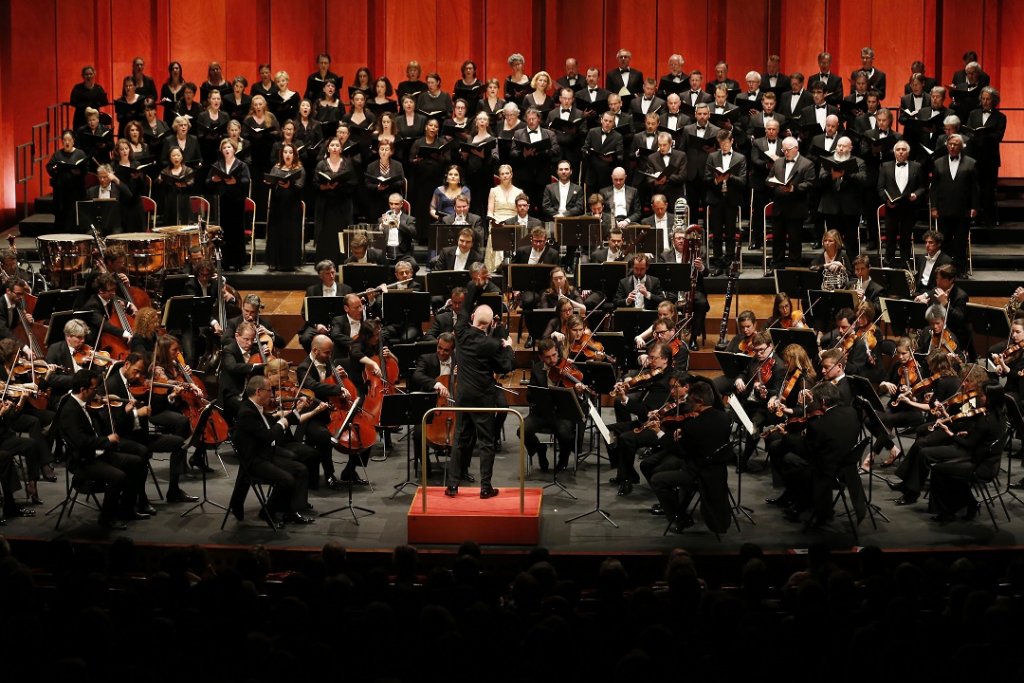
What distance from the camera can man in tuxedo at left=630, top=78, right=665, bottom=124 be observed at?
1441cm

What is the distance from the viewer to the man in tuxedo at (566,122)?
14086 mm

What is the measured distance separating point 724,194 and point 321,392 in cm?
543

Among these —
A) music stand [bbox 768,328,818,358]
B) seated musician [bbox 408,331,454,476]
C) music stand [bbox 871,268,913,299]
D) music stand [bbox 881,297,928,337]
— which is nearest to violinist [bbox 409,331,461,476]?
seated musician [bbox 408,331,454,476]

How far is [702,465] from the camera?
347 inches

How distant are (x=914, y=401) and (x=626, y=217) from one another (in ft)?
13.9

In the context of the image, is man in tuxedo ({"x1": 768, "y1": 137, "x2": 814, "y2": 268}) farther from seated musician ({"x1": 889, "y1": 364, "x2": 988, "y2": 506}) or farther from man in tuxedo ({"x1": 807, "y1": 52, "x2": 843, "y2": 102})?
seated musician ({"x1": 889, "y1": 364, "x2": 988, "y2": 506})

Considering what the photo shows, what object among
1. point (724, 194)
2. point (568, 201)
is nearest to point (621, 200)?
point (568, 201)

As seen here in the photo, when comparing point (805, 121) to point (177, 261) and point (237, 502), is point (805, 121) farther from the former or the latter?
point (237, 502)

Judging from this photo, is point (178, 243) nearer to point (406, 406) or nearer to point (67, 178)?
point (67, 178)

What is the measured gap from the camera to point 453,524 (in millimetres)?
8758

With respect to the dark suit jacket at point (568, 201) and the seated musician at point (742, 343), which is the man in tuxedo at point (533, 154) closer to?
the dark suit jacket at point (568, 201)

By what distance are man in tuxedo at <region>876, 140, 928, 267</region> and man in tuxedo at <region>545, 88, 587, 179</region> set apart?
2.93 meters

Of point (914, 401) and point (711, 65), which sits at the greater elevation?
point (711, 65)

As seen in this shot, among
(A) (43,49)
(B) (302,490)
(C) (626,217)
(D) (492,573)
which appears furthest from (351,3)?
(D) (492,573)
